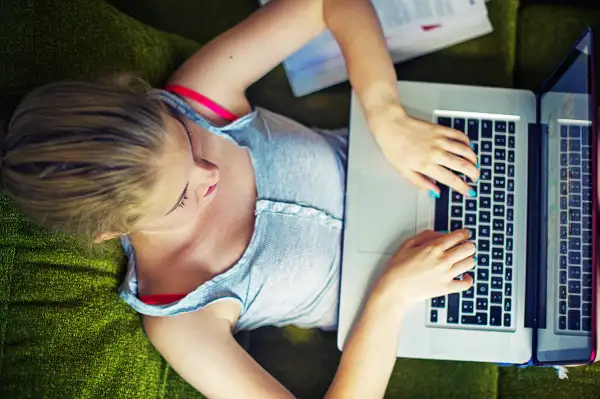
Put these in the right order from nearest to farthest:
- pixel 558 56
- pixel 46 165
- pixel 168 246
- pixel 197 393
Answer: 1. pixel 46 165
2. pixel 168 246
3. pixel 197 393
4. pixel 558 56

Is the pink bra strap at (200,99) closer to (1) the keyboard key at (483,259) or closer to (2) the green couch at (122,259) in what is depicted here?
(2) the green couch at (122,259)

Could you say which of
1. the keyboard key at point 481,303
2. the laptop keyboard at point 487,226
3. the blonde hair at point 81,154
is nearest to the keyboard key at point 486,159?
the laptop keyboard at point 487,226

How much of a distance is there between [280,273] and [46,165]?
0.40 m

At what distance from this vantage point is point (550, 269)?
870 mm

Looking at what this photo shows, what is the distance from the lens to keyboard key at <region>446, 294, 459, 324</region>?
2.96ft

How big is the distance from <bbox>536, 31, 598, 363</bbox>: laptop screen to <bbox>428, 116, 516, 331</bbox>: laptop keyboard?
0.16 ft

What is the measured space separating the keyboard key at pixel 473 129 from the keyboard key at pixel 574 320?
29 centimetres

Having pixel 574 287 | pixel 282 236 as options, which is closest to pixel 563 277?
pixel 574 287

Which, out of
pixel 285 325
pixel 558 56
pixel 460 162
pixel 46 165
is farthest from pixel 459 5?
pixel 46 165

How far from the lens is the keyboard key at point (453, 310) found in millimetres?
902

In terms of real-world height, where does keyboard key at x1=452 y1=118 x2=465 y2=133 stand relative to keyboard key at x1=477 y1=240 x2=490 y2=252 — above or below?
above

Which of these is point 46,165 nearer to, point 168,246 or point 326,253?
point 168,246

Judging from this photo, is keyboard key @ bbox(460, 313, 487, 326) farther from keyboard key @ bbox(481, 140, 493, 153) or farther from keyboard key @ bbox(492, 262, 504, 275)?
keyboard key @ bbox(481, 140, 493, 153)

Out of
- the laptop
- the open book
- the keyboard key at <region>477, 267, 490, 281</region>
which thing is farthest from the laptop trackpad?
the open book
